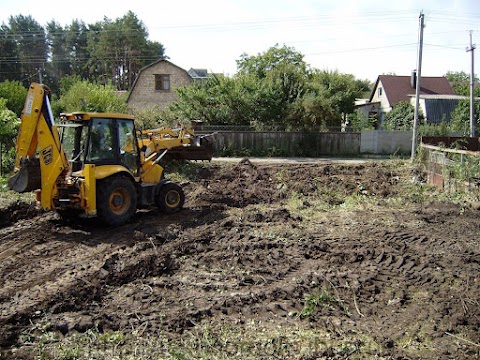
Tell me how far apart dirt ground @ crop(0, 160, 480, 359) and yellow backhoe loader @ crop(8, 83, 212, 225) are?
0.54 metres

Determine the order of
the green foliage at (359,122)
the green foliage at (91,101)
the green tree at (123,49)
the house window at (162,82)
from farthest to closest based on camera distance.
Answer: the green tree at (123,49)
the house window at (162,82)
the green foliage at (359,122)
the green foliage at (91,101)

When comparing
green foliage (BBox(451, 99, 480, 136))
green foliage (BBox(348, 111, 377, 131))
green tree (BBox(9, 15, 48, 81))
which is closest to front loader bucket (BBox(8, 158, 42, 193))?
green foliage (BBox(348, 111, 377, 131))

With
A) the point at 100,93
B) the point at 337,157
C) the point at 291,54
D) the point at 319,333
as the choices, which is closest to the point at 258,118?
the point at 337,157

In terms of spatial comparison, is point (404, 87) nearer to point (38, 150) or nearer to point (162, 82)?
point (162, 82)

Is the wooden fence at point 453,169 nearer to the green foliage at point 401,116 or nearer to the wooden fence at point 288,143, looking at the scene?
the wooden fence at point 288,143

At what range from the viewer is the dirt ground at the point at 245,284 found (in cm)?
464

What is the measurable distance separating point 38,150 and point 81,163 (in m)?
0.88

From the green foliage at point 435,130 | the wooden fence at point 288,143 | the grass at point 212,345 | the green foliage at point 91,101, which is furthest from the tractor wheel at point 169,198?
the green foliage at point 435,130

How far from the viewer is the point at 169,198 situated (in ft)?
34.9

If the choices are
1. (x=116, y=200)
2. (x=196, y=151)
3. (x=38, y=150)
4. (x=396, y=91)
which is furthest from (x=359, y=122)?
(x=38, y=150)

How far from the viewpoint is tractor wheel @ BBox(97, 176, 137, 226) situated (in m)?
8.85

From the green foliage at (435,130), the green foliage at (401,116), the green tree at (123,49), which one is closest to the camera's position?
the green foliage at (435,130)

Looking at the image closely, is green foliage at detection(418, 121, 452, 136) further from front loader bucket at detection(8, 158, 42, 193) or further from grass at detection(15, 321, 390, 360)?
grass at detection(15, 321, 390, 360)

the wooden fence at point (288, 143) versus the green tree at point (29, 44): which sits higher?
the green tree at point (29, 44)
